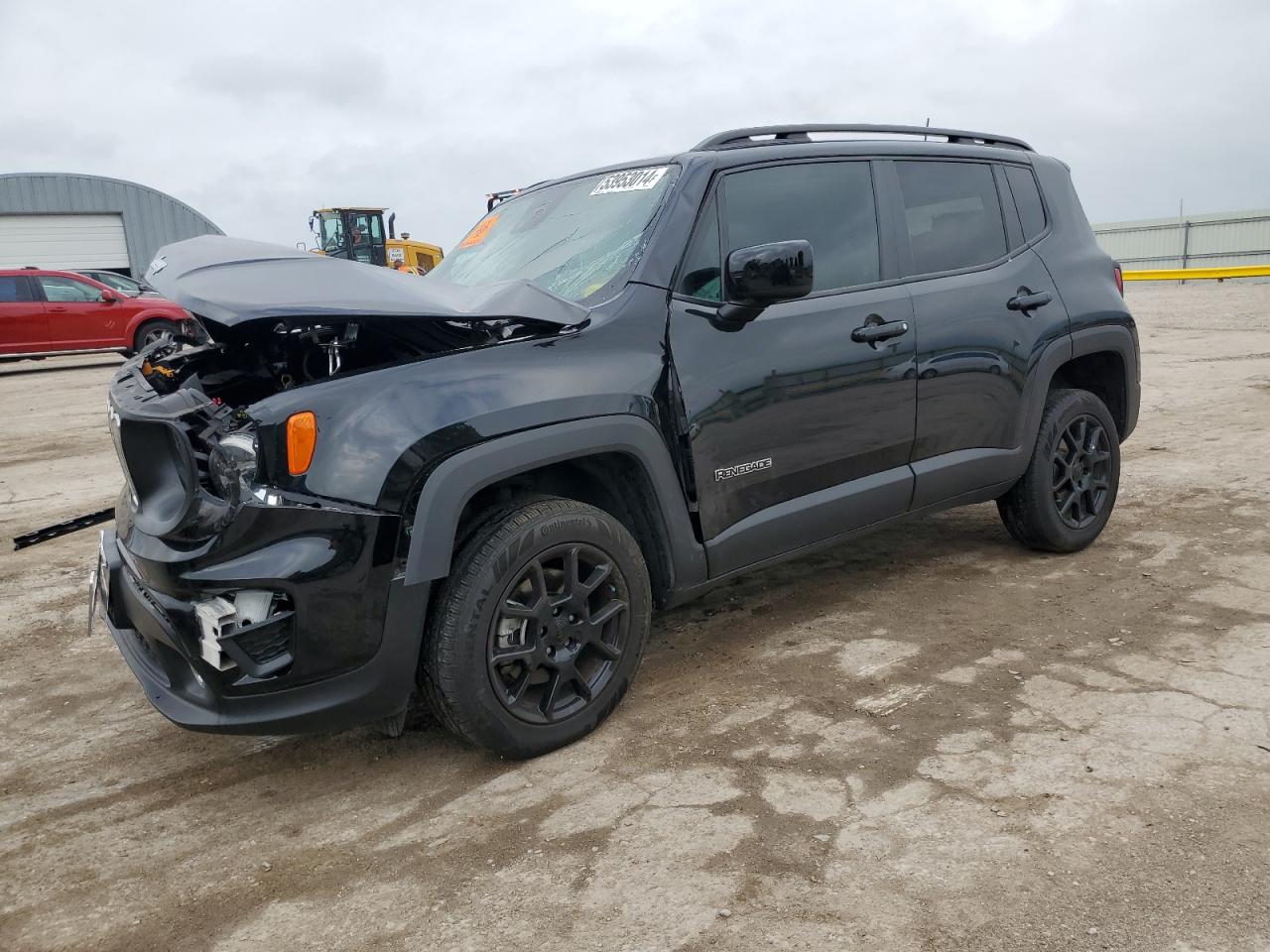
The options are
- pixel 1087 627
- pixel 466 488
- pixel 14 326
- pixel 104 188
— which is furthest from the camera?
pixel 104 188

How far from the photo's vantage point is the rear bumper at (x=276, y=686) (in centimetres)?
265

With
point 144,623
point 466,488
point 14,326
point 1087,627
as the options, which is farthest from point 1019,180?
point 14,326

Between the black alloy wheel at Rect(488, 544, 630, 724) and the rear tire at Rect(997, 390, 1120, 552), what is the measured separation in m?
2.31

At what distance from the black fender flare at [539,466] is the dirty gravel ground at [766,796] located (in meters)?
0.58

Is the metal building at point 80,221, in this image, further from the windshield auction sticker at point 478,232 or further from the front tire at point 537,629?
the front tire at point 537,629

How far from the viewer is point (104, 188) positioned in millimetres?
34125

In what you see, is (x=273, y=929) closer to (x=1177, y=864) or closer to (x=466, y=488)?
(x=466, y=488)

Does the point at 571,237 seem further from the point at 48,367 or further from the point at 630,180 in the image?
the point at 48,367

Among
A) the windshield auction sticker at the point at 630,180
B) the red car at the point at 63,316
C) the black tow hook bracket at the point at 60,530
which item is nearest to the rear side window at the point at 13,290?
the red car at the point at 63,316

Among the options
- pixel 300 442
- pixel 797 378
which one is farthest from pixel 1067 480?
pixel 300 442

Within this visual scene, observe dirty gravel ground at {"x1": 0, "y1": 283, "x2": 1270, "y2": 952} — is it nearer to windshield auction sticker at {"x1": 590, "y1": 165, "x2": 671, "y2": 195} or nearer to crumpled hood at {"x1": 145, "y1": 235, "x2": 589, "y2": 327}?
crumpled hood at {"x1": 145, "y1": 235, "x2": 589, "y2": 327}

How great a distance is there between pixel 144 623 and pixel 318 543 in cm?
65

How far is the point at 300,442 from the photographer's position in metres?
2.62

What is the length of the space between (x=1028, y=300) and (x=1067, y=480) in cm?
88
